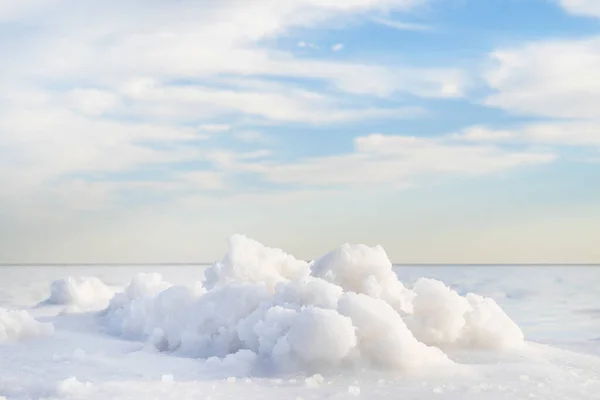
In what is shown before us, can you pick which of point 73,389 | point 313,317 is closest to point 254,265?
point 313,317

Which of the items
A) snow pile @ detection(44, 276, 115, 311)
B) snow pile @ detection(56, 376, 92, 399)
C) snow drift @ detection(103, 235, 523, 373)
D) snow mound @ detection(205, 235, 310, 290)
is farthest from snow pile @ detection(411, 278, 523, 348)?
snow pile @ detection(44, 276, 115, 311)

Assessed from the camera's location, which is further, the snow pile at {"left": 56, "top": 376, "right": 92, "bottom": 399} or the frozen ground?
the frozen ground

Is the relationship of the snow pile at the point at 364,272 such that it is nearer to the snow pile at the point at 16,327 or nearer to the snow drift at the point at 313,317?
the snow drift at the point at 313,317

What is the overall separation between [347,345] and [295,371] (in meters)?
0.64

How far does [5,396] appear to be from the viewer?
7102 mm

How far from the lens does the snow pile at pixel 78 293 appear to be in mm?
18391

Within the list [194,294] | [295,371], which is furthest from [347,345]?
[194,294]

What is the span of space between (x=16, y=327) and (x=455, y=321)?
5.97 metres

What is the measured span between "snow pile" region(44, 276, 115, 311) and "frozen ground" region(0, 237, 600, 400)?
22.3 ft

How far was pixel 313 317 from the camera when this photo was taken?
8.20 m

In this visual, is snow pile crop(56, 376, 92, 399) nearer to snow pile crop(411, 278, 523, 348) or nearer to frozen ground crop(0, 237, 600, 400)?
frozen ground crop(0, 237, 600, 400)

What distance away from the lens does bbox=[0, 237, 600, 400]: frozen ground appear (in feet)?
24.4

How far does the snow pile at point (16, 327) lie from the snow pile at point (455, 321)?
5.30 metres

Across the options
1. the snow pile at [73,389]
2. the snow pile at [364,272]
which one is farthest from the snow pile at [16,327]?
the snow pile at [364,272]
